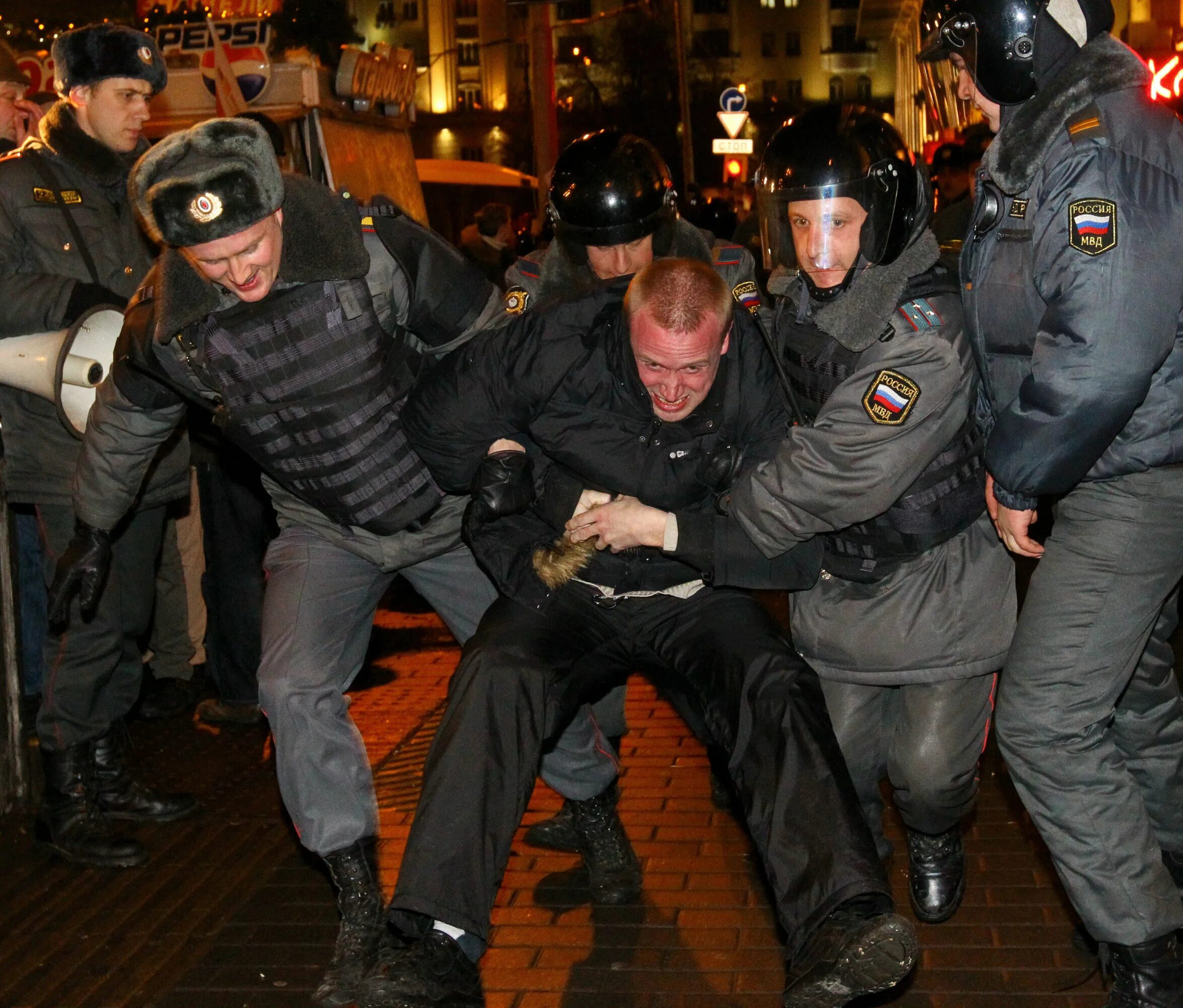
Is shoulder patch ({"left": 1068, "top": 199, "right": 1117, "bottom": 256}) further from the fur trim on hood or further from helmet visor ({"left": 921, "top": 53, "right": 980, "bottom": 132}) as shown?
the fur trim on hood

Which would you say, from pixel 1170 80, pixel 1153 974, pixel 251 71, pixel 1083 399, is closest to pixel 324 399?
pixel 1083 399

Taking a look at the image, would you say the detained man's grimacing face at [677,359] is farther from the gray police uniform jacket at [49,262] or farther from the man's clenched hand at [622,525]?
the gray police uniform jacket at [49,262]

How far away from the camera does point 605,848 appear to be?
4.30m

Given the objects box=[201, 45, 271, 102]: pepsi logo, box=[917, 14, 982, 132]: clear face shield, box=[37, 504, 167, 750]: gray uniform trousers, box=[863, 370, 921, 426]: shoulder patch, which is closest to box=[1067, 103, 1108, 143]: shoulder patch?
box=[917, 14, 982, 132]: clear face shield

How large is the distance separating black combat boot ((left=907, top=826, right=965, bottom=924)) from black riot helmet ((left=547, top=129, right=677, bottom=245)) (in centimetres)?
205

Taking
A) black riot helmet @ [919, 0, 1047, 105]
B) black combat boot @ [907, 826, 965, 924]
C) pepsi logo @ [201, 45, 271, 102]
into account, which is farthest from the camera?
pepsi logo @ [201, 45, 271, 102]

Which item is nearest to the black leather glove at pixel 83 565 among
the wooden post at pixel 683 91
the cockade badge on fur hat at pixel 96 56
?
the cockade badge on fur hat at pixel 96 56

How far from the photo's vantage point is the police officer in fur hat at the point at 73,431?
4.77m

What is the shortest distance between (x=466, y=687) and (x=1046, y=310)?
1569 millimetres

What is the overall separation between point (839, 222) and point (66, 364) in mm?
2604

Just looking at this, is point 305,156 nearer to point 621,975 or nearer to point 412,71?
point 412,71

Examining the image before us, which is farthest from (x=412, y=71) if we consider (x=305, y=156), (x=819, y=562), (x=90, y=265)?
(x=819, y=562)

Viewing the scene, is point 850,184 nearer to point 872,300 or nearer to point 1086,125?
point 872,300

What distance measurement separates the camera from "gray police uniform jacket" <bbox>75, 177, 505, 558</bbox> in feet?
12.5
